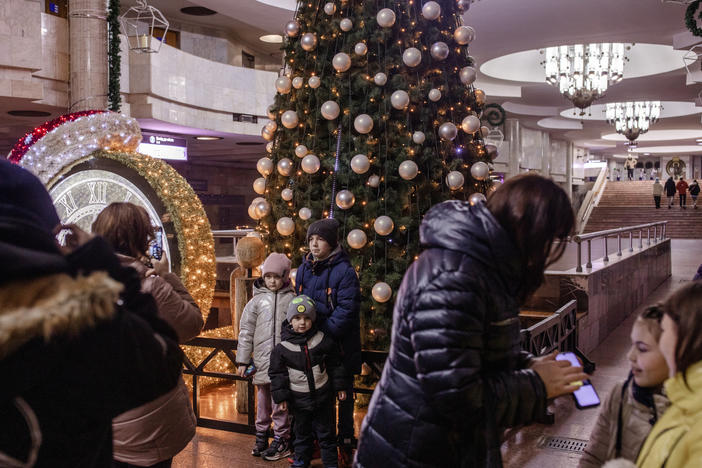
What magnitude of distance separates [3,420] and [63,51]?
1217 cm

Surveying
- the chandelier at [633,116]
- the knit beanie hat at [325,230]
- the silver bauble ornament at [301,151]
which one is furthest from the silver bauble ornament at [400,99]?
the chandelier at [633,116]

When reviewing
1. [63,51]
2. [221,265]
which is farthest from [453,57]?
[63,51]

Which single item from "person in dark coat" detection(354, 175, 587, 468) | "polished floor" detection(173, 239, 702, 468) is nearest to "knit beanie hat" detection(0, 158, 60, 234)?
"person in dark coat" detection(354, 175, 587, 468)

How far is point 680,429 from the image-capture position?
5.03 ft

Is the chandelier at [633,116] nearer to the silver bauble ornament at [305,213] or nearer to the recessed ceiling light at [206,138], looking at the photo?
the recessed ceiling light at [206,138]

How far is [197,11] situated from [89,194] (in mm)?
13269

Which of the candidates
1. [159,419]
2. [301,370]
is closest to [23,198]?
[159,419]

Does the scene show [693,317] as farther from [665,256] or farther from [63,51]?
[665,256]

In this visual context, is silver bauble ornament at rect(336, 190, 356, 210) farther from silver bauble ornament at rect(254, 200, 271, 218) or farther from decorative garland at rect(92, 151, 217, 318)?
decorative garland at rect(92, 151, 217, 318)

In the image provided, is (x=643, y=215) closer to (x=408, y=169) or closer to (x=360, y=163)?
(x=408, y=169)

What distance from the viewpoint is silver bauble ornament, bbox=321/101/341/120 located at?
16.8 feet

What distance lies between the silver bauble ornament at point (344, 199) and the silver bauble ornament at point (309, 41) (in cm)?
131

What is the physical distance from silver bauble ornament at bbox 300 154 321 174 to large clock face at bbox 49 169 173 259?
1.47m

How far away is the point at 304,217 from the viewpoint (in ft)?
17.5
